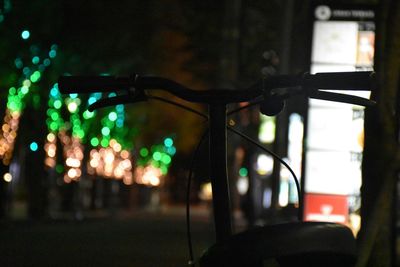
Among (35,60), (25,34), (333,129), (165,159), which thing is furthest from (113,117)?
(165,159)

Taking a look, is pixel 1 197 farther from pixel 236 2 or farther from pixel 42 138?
pixel 236 2

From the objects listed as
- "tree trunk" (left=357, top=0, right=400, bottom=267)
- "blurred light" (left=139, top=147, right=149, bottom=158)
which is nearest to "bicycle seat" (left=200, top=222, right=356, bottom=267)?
"tree trunk" (left=357, top=0, right=400, bottom=267)

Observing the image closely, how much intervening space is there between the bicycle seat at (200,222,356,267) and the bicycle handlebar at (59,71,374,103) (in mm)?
773

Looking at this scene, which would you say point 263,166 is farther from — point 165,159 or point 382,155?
point 165,159

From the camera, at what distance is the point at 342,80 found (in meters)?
4.12

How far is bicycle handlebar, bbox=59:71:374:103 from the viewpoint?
162 inches

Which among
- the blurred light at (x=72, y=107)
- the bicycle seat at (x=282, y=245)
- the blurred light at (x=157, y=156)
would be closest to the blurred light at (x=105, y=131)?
the blurred light at (x=72, y=107)

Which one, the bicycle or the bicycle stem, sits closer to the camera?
the bicycle

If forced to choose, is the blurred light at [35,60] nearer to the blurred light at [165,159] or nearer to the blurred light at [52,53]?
the blurred light at [52,53]

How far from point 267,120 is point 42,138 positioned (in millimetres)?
11330

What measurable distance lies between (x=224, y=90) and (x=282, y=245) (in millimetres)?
1144

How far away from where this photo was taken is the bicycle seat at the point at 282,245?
338cm

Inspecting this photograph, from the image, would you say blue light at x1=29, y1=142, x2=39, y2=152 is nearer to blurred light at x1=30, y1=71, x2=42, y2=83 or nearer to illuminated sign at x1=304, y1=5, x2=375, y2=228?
blurred light at x1=30, y1=71, x2=42, y2=83

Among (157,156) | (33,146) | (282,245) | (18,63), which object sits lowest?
(157,156)
